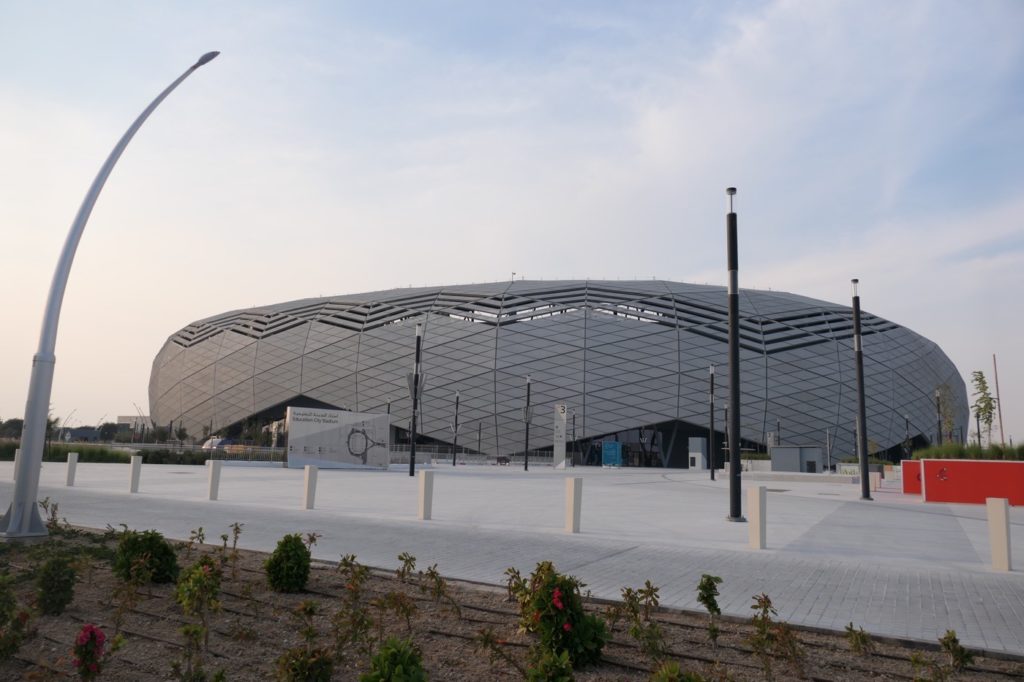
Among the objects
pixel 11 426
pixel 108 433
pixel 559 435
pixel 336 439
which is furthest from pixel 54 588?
pixel 108 433

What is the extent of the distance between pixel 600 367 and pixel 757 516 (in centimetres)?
5906

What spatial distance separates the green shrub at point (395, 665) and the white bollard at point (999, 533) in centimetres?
841

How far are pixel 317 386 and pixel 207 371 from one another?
1771 cm

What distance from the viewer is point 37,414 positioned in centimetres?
1042

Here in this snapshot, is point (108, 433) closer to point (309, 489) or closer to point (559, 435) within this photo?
point (559, 435)

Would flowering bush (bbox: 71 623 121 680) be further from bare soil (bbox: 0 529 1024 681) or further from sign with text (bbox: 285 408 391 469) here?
sign with text (bbox: 285 408 391 469)

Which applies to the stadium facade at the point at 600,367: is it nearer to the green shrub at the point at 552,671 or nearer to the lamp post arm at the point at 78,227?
the lamp post arm at the point at 78,227

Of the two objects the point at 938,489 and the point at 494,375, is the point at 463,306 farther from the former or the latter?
the point at 938,489

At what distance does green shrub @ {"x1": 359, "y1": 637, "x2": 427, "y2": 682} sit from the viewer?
12.2 ft

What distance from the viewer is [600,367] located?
69125 mm

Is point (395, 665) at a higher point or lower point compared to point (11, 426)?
lower

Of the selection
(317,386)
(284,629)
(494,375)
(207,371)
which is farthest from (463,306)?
(284,629)

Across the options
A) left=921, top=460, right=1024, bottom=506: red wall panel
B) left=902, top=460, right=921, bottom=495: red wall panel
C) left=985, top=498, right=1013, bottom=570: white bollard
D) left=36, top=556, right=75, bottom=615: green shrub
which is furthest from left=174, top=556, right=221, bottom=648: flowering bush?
left=902, top=460, right=921, bottom=495: red wall panel

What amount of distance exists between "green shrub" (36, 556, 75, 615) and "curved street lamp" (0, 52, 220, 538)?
197 inches
